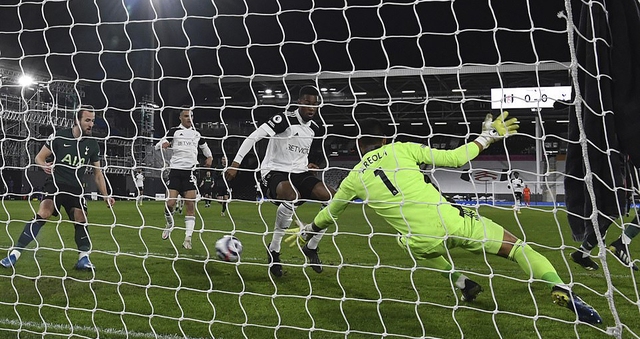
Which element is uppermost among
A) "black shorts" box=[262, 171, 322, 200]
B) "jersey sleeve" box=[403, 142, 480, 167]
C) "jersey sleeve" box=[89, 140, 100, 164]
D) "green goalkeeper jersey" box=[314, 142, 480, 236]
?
"jersey sleeve" box=[403, 142, 480, 167]

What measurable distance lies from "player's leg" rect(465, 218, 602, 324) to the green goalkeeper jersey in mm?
184

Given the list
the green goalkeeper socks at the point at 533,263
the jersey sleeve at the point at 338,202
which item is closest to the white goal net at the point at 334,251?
the green goalkeeper socks at the point at 533,263

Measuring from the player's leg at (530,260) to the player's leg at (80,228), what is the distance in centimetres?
341

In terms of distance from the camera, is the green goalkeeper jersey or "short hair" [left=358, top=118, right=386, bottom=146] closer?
the green goalkeeper jersey

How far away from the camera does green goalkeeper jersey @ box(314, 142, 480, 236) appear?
332cm

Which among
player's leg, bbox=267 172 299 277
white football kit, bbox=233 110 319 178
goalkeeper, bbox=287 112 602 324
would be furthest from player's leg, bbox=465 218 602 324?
white football kit, bbox=233 110 319 178

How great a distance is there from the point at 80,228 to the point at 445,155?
3.36 meters

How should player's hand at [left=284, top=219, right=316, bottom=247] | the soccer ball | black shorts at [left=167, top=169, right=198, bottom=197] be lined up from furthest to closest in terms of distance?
black shorts at [left=167, top=169, right=198, bottom=197], the soccer ball, player's hand at [left=284, top=219, right=316, bottom=247]

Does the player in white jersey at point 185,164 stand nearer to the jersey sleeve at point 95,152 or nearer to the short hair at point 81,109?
the jersey sleeve at point 95,152

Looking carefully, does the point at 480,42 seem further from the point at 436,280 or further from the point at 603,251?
the point at 603,251

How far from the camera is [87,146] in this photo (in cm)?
511

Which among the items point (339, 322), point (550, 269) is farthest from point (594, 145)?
point (339, 322)

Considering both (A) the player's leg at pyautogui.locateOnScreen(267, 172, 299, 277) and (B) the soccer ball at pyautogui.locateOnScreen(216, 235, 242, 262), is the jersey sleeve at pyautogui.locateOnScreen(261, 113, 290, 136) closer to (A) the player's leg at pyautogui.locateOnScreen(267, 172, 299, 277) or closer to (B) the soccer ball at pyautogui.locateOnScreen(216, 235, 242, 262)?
(A) the player's leg at pyautogui.locateOnScreen(267, 172, 299, 277)

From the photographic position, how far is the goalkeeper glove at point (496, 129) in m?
3.16
